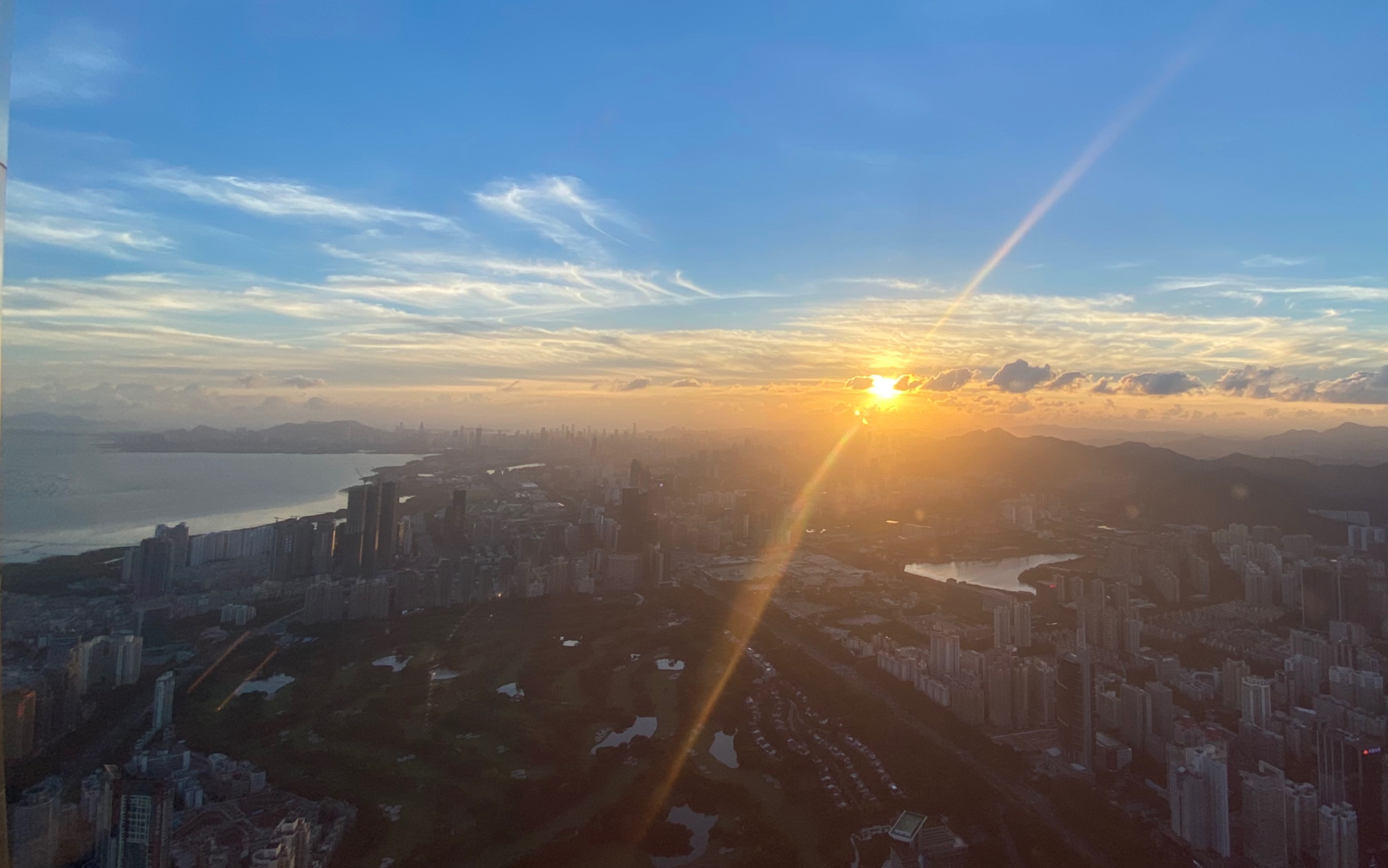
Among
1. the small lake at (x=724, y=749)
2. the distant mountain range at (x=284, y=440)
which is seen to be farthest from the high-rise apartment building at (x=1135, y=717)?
the distant mountain range at (x=284, y=440)

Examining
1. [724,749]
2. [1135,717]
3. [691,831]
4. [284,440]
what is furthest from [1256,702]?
[284,440]

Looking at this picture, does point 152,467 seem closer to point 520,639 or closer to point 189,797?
point 520,639

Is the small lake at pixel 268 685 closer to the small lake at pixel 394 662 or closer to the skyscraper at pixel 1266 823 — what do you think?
the small lake at pixel 394 662

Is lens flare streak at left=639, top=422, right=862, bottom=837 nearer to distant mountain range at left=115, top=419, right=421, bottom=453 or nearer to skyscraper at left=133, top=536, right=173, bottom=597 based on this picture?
skyscraper at left=133, top=536, right=173, bottom=597

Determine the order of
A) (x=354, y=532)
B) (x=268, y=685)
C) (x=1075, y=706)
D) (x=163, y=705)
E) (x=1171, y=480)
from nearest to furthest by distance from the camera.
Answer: (x=163, y=705) → (x=1075, y=706) → (x=268, y=685) → (x=354, y=532) → (x=1171, y=480)

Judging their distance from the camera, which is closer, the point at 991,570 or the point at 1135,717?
the point at 1135,717

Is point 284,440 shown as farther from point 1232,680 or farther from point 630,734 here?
point 1232,680
